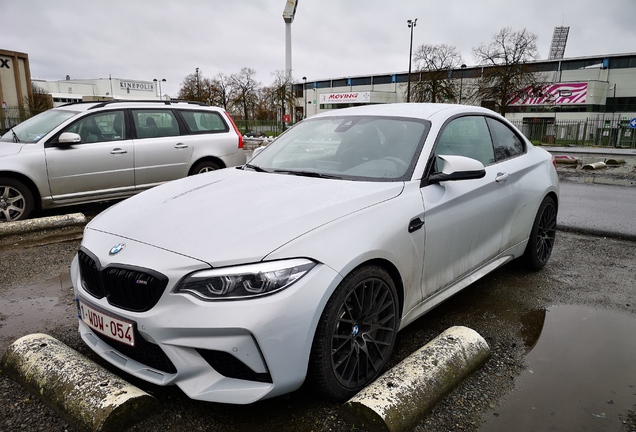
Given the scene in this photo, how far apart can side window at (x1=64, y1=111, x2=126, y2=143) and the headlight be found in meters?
5.85

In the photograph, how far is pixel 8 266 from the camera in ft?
16.4

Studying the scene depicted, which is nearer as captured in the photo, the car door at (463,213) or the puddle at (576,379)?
the puddle at (576,379)

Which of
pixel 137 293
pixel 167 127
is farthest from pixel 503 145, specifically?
pixel 167 127

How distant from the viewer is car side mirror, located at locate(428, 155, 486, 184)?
119 inches

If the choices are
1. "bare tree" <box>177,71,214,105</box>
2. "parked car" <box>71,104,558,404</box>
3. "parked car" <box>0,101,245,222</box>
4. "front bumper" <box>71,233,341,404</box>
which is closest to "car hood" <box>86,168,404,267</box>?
"parked car" <box>71,104,558,404</box>

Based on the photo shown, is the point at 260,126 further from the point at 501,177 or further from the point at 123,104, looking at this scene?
the point at 501,177

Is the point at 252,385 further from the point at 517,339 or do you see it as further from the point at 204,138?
the point at 204,138

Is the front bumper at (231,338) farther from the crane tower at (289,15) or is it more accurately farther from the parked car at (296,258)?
the crane tower at (289,15)

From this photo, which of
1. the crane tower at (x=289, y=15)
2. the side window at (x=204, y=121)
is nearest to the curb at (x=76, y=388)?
the side window at (x=204, y=121)

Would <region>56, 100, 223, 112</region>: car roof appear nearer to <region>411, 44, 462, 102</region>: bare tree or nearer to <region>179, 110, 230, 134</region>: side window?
<region>179, 110, 230, 134</region>: side window

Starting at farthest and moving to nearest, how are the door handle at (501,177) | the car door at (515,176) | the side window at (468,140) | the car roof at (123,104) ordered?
the car roof at (123,104) < the car door at (515,176) < the door handle at (501,177) < the side window at (468,140)

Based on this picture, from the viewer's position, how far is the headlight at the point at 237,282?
214cm

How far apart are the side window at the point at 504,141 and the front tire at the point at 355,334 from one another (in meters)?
2.05

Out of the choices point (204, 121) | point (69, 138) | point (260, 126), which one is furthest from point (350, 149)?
point (260, 126)
